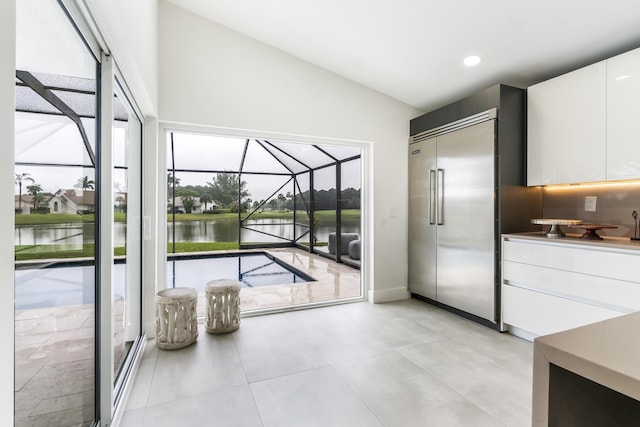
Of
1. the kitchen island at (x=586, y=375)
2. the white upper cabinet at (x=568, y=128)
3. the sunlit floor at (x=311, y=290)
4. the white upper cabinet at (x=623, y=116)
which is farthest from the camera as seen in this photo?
the sunlit floor at (x=311, y=290)

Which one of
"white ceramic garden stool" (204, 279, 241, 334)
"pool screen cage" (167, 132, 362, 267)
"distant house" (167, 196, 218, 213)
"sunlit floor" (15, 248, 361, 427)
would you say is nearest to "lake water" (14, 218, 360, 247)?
"pool screen cage" (167, 132, 362, 267)

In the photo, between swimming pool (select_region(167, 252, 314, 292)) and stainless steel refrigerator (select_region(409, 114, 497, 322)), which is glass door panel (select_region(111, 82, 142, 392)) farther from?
stainless steel refrigerator (select_region(409, 114, 497, 322))

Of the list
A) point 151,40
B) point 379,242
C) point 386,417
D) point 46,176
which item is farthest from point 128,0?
point 379,242

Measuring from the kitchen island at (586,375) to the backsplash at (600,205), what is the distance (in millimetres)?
2721

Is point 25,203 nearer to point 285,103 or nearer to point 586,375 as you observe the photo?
point 586,375

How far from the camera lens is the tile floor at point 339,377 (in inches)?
71.4

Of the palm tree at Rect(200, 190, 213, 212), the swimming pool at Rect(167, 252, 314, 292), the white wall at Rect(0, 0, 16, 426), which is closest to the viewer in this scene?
the white wall at Rect(0, 0, 16, 426)

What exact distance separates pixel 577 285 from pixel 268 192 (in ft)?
17.0

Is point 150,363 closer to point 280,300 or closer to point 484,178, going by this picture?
point 280,300

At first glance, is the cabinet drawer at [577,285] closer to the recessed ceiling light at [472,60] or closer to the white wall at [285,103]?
the white wall at [285,103]

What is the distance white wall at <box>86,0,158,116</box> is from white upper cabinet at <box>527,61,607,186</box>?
10.7 ft

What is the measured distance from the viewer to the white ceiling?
2340mm

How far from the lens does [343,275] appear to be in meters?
5.24

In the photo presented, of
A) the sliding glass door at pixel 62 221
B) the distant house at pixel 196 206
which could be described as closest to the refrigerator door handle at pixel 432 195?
the sliding glass door at pixel 62 221
